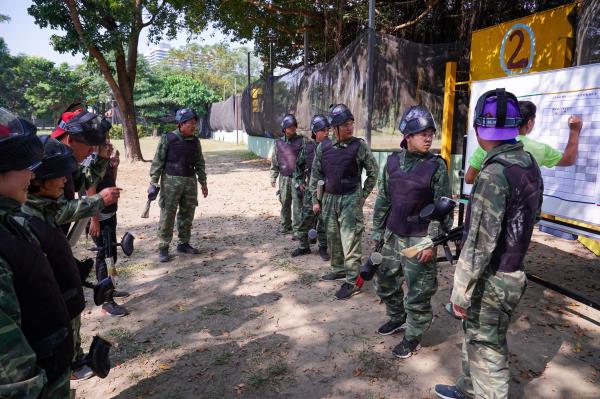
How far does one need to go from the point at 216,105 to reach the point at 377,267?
36.2 metres

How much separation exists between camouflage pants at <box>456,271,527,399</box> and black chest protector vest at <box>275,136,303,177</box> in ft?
14.8

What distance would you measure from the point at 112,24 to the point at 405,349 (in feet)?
49.1

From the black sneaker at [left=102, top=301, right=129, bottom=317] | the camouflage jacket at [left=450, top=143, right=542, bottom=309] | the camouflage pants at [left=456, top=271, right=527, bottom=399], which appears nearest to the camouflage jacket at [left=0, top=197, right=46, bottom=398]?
the camouflage jacket at [left=450, top=143, right=542, bottom=309]

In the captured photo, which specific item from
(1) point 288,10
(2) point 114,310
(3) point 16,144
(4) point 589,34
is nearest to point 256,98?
(1) point 288,10

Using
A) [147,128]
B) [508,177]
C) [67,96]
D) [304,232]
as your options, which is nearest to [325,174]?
[304,232]

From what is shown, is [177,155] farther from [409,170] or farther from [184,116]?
[409,170]

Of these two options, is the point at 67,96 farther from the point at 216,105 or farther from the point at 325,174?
the point at 325,174

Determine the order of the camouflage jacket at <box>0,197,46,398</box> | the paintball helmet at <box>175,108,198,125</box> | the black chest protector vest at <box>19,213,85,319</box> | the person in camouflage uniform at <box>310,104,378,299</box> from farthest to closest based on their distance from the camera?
the paintball helmet at <box>175,108,198,125</box>, the person in camouflage uniform at <box>310,104,378,299</box>, the black chest protector vest at <box>19,213,85,319</box>, the camouflage jacket at <box>0,197,46,398</box>

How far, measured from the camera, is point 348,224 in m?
4.57

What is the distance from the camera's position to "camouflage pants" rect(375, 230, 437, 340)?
3.26 metres

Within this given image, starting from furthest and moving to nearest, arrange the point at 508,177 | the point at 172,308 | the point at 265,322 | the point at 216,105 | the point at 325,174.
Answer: the point at 216,105, the point at 325,174, the point at 172,308, the point at 265,322, the point at 508,177

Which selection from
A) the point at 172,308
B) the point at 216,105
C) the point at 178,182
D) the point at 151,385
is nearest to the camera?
the point at 151,385

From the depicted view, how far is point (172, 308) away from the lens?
4453mm

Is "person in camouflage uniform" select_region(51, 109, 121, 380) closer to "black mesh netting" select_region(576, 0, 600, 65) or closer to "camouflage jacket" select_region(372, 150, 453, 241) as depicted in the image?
"camouflage jacket" select_region(372, 150, 453, 241)
